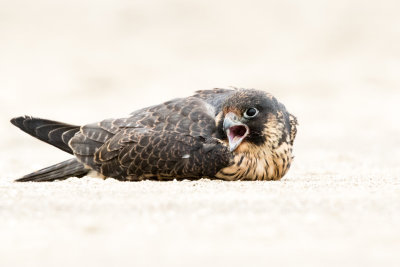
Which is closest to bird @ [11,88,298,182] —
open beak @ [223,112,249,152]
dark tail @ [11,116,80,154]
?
open beak @ [223,112,249,152]

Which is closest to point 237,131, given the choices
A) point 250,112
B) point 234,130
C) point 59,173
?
point 234,130

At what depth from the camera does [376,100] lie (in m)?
14.4

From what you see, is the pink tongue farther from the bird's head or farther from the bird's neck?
the bird's neck

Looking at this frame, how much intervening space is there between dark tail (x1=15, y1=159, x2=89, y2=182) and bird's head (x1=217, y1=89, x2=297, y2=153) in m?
1.21

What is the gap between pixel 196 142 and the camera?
5.57 m

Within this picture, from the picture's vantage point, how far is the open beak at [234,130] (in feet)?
18.2

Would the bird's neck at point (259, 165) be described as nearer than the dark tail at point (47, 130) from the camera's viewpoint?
Yes

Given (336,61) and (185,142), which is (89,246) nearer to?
(185,142)

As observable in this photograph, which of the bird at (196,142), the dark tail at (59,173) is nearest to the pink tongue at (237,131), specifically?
the bird at (196,142)

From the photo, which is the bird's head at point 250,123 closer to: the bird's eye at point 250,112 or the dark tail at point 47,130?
the bird's eye at point 250,112

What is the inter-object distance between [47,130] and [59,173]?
34cm

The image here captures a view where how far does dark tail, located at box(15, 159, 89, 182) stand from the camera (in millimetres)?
6195

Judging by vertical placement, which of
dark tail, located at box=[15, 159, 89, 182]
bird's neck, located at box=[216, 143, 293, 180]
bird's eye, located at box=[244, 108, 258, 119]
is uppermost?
bird's eye, located at box=[244, 108, 258, 119]

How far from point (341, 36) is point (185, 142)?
13466 mm
